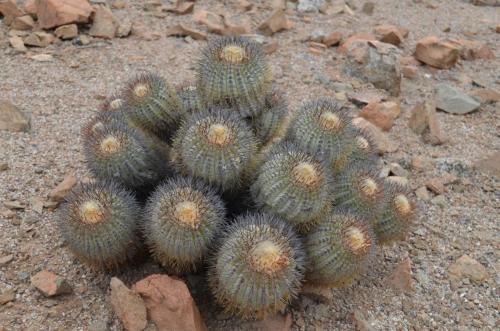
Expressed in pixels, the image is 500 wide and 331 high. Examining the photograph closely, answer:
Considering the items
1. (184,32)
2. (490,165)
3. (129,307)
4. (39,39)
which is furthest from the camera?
(184,32)

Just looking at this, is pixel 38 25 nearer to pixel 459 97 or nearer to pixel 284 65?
pixel 284 65

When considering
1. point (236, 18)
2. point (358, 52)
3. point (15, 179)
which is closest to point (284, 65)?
point (358, 52)

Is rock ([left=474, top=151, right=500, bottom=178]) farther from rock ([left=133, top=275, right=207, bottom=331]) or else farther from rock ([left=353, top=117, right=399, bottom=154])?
rock ([left=133, top=275, right=207, bottom=331])

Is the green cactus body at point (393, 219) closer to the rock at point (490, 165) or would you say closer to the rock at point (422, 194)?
the rock at point (422, 194)

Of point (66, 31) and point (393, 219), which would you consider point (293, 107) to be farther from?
point (66, 31)

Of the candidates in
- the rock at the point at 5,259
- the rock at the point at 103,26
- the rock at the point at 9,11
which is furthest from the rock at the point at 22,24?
the rock at the point at 5,259

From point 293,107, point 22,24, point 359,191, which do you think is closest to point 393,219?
point 359,191
